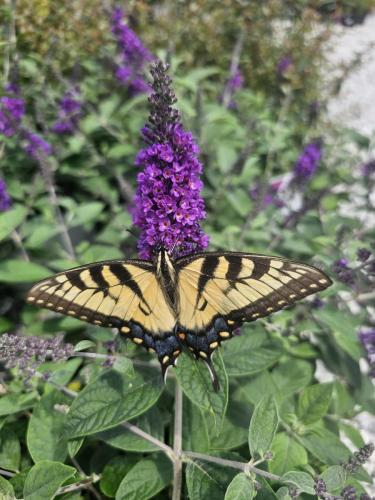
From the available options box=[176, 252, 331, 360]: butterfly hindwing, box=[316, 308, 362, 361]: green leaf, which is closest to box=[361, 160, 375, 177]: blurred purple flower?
box=[316, 308, 362, 361]: green leaf

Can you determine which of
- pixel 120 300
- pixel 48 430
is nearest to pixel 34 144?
pixel 120 300

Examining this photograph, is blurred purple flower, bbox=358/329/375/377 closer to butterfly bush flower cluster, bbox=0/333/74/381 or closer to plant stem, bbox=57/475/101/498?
plant stem, bbox=57/475/101/498

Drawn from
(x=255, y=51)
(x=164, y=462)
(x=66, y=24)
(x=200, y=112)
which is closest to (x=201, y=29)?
(x=255, y=51)

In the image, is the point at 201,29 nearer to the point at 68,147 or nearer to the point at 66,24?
the point at 66,24

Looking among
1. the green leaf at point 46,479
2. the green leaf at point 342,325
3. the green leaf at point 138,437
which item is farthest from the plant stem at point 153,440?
the green leaf at point 342,325

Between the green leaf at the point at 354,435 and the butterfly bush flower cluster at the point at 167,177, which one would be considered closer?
the butterfly bush flower cluster at the point at 167,177

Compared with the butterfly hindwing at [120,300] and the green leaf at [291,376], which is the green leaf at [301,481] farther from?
the green leaf at [291,376]

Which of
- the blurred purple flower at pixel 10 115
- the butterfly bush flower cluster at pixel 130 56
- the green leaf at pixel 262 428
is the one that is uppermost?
the butterfly bush flower cluster at pixel 130 56

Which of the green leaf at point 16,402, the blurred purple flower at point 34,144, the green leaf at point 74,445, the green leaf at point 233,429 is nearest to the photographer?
the green leaf at point 74,445
